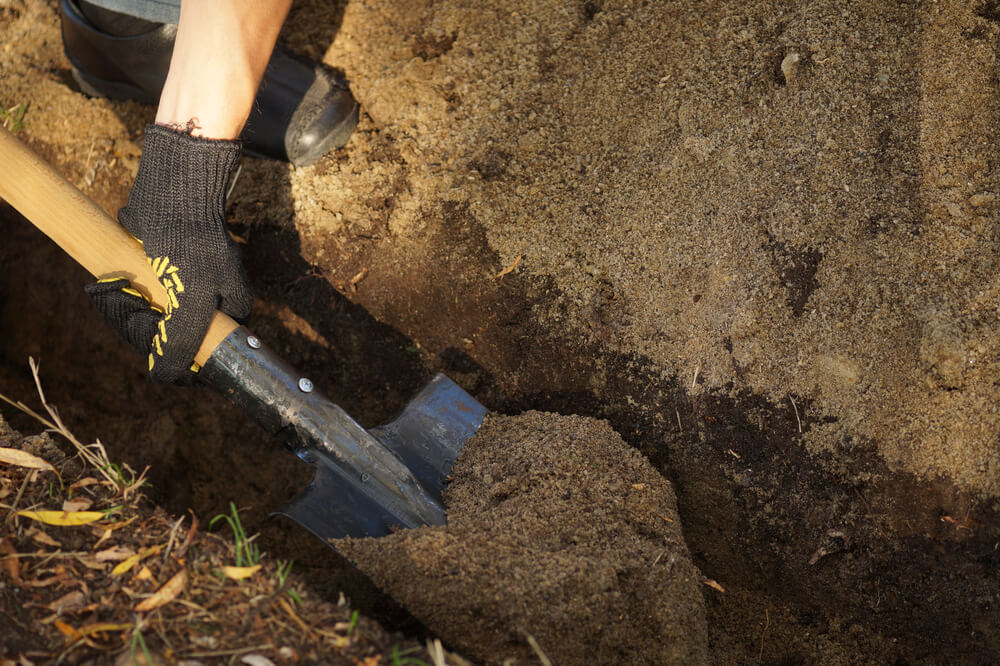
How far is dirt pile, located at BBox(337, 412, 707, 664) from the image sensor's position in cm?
145

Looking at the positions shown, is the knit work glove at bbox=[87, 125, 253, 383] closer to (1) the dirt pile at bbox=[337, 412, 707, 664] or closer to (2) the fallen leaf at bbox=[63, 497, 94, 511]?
(2) the fallen leaf at bbox=[63, 497, 94, 511]

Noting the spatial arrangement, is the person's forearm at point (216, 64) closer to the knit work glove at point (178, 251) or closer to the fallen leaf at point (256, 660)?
the knit work glove at point (178, 251)

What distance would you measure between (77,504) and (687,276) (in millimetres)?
1544

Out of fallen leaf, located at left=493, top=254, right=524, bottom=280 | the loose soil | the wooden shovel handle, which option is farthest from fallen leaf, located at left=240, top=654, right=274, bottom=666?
fallen leaf, located at left=493, top=254, right=524, bottom=280

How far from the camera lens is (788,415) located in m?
1.78

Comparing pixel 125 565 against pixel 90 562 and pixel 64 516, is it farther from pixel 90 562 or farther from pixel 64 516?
pixel 64 516

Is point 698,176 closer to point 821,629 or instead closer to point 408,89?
point 408,89

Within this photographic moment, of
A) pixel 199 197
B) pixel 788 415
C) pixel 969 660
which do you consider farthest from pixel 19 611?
pixel 969 660

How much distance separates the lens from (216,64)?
1732mm

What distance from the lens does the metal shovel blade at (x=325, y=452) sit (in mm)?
1734

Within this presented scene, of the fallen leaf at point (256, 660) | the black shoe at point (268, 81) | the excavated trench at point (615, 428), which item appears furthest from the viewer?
the black shoe at point (268, 81)

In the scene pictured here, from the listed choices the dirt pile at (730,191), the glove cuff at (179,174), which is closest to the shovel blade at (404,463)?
the dirt pile at (730,191)

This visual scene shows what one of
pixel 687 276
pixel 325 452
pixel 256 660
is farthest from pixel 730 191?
pixel 256 660

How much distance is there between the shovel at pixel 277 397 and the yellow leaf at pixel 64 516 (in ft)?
1.39
